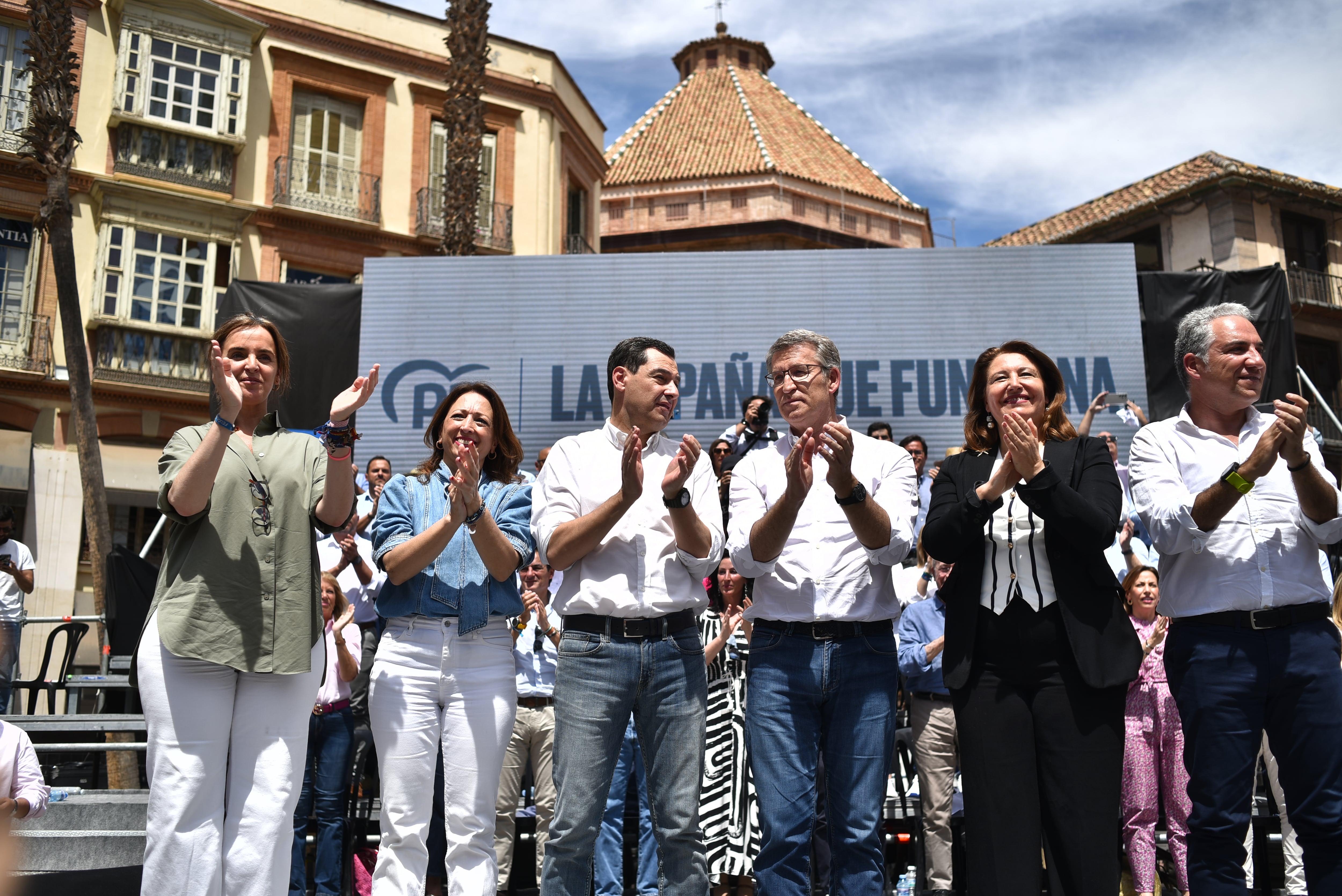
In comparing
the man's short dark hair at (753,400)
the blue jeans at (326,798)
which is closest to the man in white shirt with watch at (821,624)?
the blue jeans at (326,798)

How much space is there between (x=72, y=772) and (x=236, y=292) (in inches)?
177

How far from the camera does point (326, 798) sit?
5.73 meters

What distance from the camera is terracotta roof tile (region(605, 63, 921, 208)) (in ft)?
111

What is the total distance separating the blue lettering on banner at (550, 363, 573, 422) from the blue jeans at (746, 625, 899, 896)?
236 inches

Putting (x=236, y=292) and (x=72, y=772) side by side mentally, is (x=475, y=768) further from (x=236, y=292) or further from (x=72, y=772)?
(x=236, y=292)

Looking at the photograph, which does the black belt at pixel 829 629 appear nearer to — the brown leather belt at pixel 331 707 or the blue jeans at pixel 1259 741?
the blue jeans at pixel 1259 741

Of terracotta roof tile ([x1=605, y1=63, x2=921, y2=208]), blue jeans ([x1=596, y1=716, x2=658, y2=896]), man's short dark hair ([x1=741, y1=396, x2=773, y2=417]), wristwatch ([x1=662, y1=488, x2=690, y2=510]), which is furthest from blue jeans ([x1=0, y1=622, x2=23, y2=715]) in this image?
terracotta roof tile ([x1=605, y1=63, x2=921, y2=208])

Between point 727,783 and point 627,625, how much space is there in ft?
8.90

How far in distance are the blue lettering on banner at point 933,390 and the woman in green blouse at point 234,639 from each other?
A: 6.49m

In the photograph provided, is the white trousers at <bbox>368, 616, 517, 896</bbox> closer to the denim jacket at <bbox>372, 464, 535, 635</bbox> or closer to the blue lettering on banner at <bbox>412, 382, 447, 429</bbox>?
the denim jacket at <bbox>372, 464, 535, 635</bbox>

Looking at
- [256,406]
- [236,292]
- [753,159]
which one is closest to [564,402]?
[236,292]

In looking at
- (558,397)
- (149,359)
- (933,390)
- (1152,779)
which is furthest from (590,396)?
(149,359)

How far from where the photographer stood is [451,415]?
401 cm

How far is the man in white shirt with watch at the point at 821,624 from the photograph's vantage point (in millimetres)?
3236
